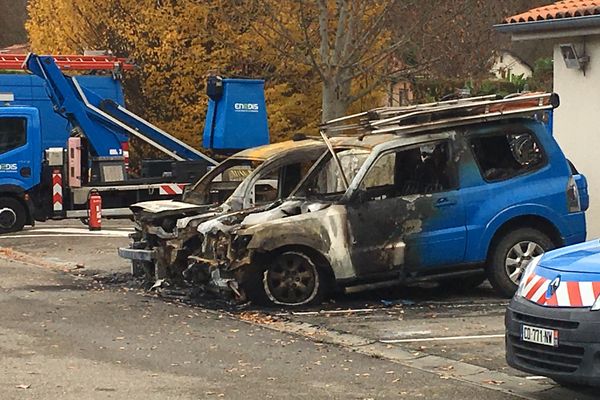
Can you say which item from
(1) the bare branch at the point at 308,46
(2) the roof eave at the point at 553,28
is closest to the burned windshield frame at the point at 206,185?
(2) the roof eave at the point at 553,28

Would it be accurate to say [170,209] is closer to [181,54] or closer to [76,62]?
[76,62]

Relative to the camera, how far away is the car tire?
11.3 meters

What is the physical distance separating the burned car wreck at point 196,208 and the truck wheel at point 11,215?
7558 millimetres

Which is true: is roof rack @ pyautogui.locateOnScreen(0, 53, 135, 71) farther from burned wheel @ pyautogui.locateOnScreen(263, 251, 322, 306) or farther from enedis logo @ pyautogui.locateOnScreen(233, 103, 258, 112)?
burned wheel @ pyautogui.locateOnScreen(263, 251, 322, 306)

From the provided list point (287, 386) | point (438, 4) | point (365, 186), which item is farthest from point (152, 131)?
point (287, 386)

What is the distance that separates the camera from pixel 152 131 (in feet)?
72.3

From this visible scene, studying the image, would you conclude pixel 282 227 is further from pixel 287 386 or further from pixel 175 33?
pixel 175 33

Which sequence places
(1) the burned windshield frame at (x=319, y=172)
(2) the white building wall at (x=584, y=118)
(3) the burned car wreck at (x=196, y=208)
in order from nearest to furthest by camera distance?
(1) the burned windshield frame at (x=319, y=172), (3) the burned car wreck at (x=196, y=208), (2) the white building wall at (x=584, y=118)

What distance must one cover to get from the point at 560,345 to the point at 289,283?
15.9ft

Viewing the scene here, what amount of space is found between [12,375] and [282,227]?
367 centimetres

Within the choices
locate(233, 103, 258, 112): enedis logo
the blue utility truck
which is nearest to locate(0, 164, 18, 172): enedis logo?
the blue utility truck

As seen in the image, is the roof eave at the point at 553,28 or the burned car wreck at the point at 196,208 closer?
the burned car wreck at the point at 196,208

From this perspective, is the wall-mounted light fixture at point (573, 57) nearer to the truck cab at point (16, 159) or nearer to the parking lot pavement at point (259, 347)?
the parking lot pavement at point (259, 347)

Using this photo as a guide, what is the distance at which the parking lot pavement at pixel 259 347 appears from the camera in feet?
25.7
